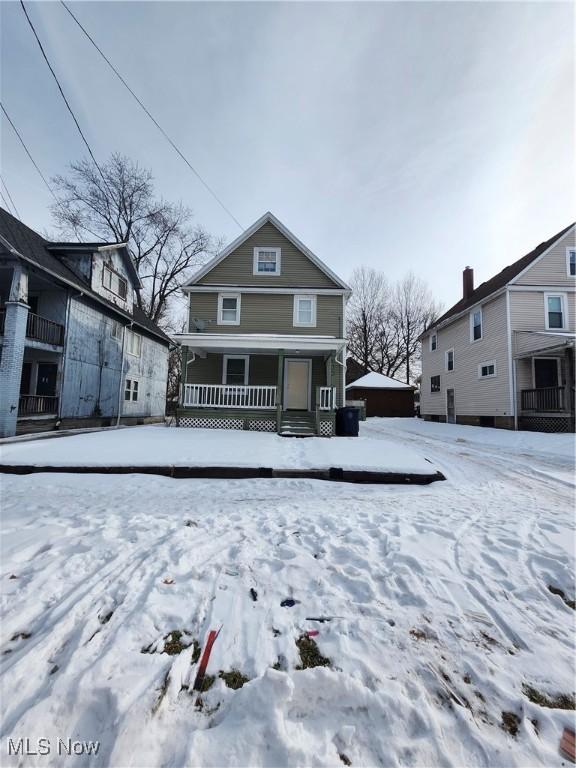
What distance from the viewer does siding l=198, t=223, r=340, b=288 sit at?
45.3ft

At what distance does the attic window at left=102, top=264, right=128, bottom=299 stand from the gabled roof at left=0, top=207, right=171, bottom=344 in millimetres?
1058

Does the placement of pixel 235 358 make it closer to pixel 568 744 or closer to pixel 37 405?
pixel 37 405

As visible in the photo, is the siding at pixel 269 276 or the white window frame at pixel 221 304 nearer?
the white window frame at pixel 221 304

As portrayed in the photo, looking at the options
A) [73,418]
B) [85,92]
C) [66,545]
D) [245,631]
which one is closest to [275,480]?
[66,545]

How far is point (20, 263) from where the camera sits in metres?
9.63

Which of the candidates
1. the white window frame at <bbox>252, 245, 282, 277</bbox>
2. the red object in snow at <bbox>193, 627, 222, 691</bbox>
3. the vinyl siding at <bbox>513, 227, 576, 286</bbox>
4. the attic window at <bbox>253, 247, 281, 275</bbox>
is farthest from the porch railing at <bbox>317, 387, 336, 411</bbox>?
the vinyl siding at <bbox>513, 227, 576, 286</bbox>

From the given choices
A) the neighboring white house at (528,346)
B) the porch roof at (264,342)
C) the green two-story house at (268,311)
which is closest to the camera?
the porch roof at (264,342)

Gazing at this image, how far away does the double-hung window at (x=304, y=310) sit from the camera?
13.6 meters

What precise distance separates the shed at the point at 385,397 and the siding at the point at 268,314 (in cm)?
1538

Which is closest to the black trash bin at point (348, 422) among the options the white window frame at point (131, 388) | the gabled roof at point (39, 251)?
the gabled roof at point (39, 251)

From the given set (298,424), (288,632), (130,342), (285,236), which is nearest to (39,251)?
(130,342)

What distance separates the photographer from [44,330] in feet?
36.0

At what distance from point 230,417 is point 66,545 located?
27.8ft

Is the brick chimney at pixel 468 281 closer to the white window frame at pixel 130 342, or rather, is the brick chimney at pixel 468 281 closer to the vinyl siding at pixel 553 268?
the vinyl siding at pixel 553 268
